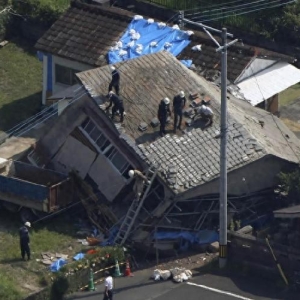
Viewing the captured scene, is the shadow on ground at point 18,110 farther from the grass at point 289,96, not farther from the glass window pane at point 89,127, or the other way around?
the grass at point 289,96

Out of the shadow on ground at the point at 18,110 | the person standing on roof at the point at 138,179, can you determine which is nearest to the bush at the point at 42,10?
the shadow on ground at the point at 18,110

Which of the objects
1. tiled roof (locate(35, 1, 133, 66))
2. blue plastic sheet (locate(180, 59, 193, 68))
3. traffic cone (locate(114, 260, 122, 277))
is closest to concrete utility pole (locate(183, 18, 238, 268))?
traffic cone (locate(114, 260, 122, 277))

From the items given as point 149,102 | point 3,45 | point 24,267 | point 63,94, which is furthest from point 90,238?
point 3,45

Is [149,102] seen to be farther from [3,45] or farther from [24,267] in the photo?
[3,45]

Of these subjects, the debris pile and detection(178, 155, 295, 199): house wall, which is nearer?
the debris pile

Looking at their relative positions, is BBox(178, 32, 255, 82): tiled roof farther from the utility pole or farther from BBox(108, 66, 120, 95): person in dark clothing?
the utility pole

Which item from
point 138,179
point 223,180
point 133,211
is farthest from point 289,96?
point 223,180
